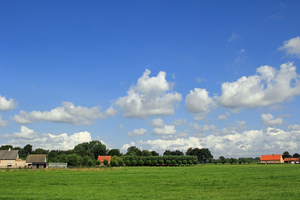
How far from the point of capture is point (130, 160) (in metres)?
109

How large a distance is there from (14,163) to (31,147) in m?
98.1

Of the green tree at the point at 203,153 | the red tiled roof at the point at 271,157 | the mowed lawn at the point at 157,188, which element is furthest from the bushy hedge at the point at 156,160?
the mowed lawn at the point at 157,188

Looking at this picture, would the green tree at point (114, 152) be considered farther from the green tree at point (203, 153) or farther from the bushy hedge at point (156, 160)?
the green tree at point (203, 153)

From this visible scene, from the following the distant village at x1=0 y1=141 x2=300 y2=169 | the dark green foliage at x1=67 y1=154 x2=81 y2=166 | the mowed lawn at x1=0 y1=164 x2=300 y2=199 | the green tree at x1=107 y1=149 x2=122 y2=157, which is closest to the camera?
the mowed lawn at x1=0 y1=164 x2=300 y2=199

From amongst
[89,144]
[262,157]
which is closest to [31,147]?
[89,144]

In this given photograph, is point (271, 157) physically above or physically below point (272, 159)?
above

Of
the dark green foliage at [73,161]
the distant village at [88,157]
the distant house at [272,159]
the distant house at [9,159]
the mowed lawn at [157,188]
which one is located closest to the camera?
the mowed lawn at [157,188]

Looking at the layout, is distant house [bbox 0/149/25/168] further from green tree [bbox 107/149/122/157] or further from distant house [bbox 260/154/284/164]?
distant house [bbox 260/154/284/164]

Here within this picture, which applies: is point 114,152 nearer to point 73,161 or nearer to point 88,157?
point 88,157

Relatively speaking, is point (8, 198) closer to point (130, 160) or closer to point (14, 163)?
point (14, 163)

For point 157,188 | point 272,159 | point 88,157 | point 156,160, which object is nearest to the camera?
point 157,188

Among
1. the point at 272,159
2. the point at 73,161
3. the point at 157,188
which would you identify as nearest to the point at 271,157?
the point at 272,159

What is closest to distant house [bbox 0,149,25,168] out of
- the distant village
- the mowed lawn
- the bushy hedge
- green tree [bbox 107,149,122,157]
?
the distant village

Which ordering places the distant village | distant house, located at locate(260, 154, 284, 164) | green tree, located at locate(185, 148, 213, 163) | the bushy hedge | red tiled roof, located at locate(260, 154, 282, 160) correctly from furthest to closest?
green tree, located at locate(185, 148, 213, 163), red tiled roof, located at locate(260, 154, 282, 160), distant house, located at locate(260, 154, 284, 164), the bushy hedge, the distant village
